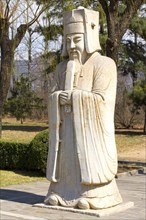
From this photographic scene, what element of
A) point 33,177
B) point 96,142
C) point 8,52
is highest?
point 8,52

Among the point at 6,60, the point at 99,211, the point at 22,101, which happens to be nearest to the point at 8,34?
the point at 6,60

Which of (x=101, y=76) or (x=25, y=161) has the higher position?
(x=101, y=76)

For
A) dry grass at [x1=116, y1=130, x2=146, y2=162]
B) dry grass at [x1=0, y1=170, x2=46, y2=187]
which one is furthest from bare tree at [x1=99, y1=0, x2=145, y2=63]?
dry grass at [x1=116, y1=130, x2=146, y2=162]

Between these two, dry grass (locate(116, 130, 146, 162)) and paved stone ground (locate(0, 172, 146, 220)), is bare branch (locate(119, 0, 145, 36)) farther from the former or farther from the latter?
dry grass (locate(116, 130, 146, 162))

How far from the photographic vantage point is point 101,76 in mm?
7273

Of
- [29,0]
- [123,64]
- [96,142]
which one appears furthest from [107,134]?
[123,64]

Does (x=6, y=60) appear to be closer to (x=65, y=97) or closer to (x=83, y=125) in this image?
(x=65, y=97)

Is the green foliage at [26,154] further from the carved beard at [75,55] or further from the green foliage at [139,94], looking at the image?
the green foliage at [139,94]

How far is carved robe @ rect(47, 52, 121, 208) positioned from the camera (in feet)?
23.4

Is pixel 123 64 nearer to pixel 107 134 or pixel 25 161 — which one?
pixel 25 161

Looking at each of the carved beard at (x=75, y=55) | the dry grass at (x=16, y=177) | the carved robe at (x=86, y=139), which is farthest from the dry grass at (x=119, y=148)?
the carved beard at (x=75, y=55)

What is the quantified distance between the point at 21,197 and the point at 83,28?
3.30m

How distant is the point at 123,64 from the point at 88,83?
66.7 feet

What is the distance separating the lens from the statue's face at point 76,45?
7434 millimetres
